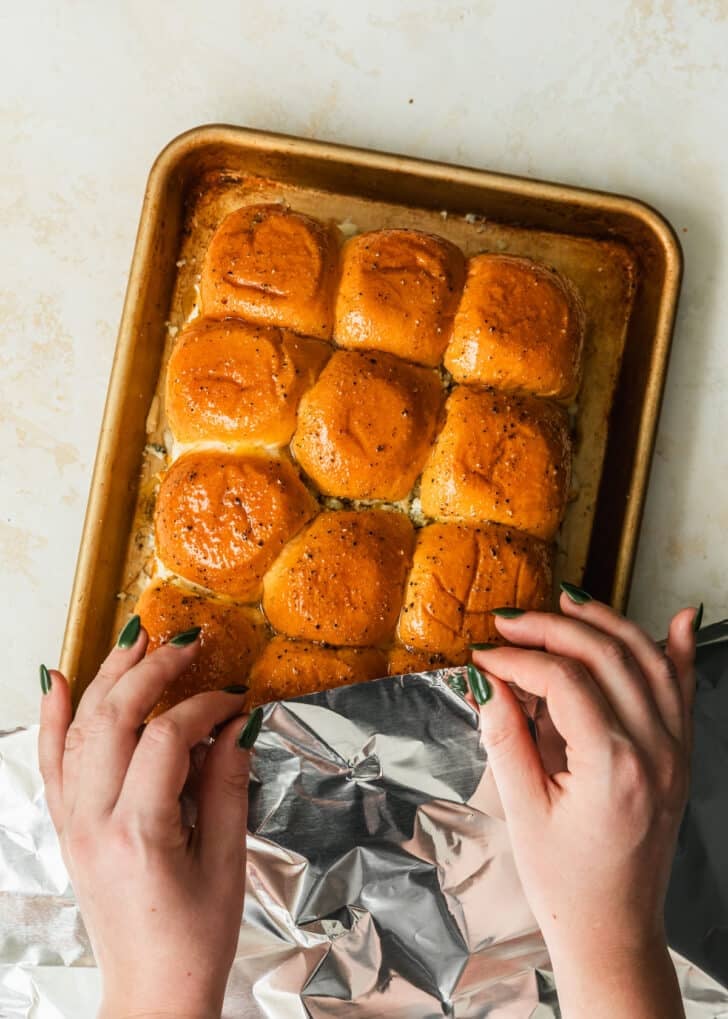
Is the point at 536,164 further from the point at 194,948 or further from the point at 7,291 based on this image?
the point at 194,948

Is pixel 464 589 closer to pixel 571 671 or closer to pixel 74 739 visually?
pixel 571 671

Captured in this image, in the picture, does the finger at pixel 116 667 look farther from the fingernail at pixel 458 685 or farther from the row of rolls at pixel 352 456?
the fingernail at pixel 458 685

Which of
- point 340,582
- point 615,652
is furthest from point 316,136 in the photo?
point 615,652

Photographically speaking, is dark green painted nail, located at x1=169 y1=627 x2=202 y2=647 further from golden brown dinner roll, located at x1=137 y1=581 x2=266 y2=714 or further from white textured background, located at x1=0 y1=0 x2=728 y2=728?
white textured background, located at x1=0 y1=0 x2=728 y2=728

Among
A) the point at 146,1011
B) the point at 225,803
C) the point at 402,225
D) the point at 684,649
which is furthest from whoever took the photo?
the point at 402,225

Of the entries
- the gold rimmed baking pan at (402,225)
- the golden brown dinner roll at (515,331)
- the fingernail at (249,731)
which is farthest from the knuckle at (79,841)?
the golden brown dinner roll at (515,331)

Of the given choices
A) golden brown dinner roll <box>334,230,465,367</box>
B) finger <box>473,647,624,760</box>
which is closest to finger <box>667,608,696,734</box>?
finger <box>473,647,624,760</box>
